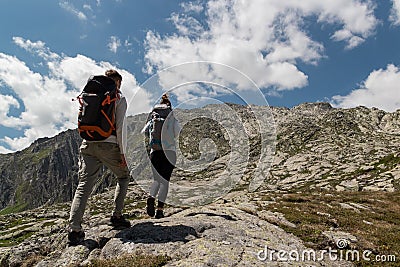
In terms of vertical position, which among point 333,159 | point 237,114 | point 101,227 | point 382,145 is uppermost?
point 382,145

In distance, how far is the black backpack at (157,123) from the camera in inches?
496

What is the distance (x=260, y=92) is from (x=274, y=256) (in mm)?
5812

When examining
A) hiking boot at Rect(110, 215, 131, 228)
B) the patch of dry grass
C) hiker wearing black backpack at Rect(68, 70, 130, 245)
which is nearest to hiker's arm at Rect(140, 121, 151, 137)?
hiker wearing black backpack at Rect(68, 70, 130, 245)

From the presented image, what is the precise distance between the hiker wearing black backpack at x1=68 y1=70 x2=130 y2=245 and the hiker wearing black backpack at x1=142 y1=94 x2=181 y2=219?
2.39m

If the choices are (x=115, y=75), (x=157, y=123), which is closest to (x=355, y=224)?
(x=157, y=123)

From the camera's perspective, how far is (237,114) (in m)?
12.0

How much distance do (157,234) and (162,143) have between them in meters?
3.65

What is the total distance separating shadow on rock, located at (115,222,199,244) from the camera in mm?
10133

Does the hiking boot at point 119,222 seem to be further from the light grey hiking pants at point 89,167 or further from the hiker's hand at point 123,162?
the hiker's hand at point 123,162

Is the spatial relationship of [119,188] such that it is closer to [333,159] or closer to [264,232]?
[264,232]

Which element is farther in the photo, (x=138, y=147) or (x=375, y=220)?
(x=375, y=220)

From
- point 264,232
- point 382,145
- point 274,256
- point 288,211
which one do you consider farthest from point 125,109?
point 382,145

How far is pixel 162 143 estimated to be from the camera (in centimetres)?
1259

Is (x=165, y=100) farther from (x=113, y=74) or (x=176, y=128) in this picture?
(x=113, y=74)
